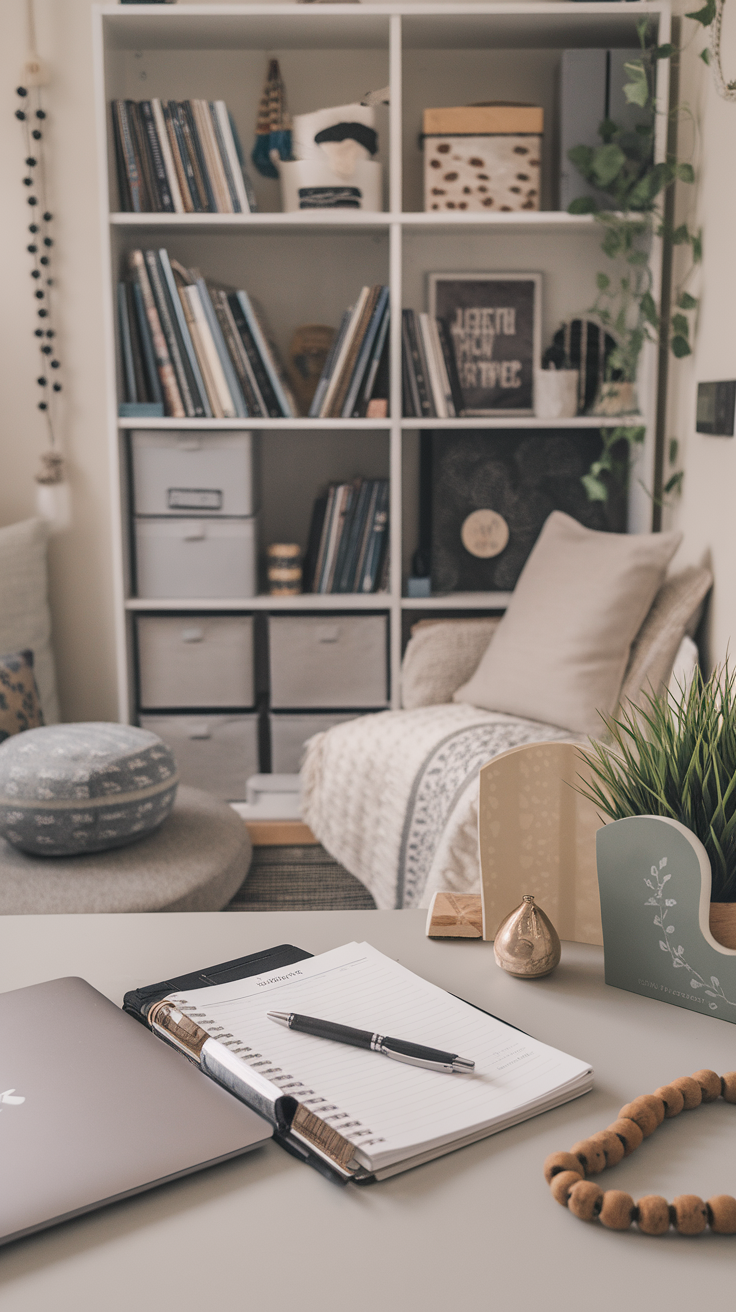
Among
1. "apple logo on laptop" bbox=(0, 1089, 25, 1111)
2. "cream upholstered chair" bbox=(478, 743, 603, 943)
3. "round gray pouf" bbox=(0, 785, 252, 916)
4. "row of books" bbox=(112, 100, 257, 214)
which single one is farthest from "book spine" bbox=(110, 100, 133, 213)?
"apple logo on laptop" bbox=(0, 1089, 25, 1111)

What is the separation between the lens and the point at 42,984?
2.76 feet

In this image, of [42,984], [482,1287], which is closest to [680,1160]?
[482,1287]

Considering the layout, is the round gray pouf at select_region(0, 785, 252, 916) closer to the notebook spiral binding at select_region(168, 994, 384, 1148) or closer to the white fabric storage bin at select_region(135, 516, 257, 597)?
the white fabric storage bin at select_region(135, 516, 257, 597)

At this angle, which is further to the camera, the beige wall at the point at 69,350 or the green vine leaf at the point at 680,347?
the beige wall at the point at 69,350

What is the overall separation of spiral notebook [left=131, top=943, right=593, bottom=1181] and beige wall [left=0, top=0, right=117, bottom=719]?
2487mm

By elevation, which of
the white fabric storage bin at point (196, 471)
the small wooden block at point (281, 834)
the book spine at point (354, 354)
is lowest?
the small wooden block at point (281, 834)

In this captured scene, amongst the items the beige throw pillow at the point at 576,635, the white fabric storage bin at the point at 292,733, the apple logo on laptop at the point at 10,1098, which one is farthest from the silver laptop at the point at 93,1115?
the white fabric storage bin at the point at 292,733

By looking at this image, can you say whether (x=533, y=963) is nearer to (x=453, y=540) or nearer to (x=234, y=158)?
(x=453, y=540)

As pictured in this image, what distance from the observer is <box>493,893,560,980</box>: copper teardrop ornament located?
868 millimetres

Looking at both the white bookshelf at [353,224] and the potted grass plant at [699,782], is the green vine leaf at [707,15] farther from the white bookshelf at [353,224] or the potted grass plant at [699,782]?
the potted grass plant at [699,782]

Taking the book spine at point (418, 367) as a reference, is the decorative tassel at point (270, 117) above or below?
above

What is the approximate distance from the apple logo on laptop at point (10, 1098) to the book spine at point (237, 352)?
2327mm

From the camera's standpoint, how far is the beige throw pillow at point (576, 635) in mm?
2377

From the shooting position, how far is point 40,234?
3021mm
